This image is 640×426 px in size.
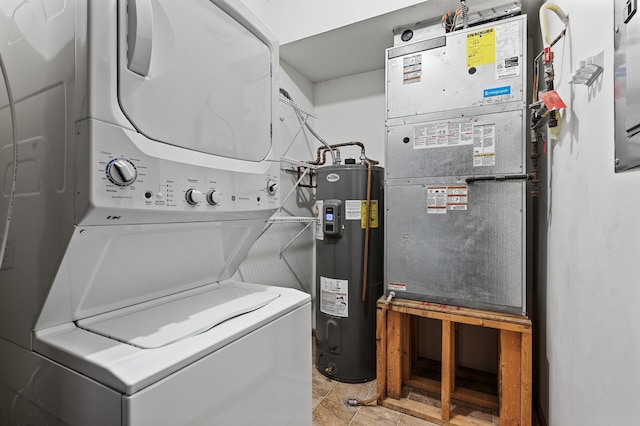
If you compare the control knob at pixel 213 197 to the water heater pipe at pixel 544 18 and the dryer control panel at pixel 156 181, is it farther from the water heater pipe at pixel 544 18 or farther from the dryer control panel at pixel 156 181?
the water heater pipe at pixel 544 18

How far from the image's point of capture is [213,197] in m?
0.89

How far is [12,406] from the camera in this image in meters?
0.81

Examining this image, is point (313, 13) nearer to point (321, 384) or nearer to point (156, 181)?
point (156, 181)

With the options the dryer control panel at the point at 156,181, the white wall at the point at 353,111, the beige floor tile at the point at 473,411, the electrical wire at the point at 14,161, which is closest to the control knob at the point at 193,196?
the dryer control panel at the point at 156,181

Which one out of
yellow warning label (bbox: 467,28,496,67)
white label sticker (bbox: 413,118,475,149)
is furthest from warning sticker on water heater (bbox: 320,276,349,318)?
yellow warning label (bbox: 467,28,496,67)

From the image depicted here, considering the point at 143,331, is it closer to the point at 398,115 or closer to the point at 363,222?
the point at 363,222

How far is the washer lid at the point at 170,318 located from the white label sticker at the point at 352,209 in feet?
3.90

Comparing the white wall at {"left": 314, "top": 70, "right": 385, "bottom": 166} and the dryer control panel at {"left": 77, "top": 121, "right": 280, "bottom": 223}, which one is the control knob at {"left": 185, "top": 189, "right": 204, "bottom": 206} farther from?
the white wall at {"left": 314, "top": 70, "right": 385, "bottom": 166}

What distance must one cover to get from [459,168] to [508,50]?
68 centimetres

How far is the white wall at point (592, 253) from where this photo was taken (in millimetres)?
789

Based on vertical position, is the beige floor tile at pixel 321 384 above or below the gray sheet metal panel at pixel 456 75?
below

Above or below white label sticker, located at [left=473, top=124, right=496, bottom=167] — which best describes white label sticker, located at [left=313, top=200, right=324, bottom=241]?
below

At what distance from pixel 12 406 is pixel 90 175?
71 centimetres

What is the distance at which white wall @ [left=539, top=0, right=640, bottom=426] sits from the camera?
2.59ft
